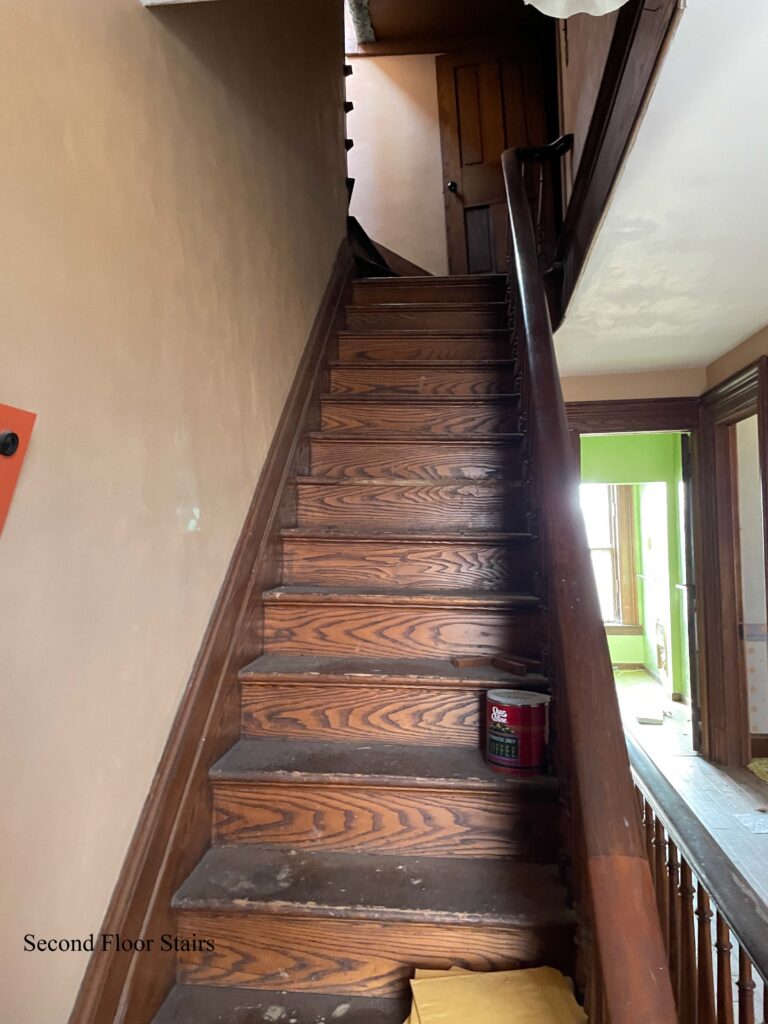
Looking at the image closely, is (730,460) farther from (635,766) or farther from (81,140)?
(81,140)

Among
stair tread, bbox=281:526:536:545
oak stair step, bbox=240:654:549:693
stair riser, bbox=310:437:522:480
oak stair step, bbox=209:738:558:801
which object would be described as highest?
stair riser, bbox=310:437:522:480

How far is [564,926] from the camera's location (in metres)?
1.08

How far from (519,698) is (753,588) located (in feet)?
9.95

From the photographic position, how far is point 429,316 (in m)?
2.82

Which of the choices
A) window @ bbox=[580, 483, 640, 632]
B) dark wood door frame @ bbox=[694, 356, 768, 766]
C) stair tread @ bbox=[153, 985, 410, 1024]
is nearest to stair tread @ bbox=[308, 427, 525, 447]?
stair tread @ bbox=[153, 985, 410, 1024]

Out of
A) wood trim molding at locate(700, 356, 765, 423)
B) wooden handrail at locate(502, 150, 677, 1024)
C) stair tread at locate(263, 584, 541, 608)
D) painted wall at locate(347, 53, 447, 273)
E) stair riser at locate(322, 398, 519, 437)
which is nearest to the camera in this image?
wooden handrail at locate(502, 150, 677, 1024)

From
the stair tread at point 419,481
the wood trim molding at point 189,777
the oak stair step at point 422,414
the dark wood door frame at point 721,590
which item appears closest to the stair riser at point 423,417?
the oak stair step at point 422,414

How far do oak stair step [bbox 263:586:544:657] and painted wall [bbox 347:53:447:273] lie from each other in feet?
12.0

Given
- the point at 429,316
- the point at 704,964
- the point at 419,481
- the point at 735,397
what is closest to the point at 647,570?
the point at 735,397

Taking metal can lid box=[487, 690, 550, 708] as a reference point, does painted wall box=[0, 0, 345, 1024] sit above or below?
above

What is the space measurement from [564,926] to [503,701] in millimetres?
399

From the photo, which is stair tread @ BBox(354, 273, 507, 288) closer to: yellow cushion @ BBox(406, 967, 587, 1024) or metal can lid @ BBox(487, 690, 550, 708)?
metal can lid @ BBox(487, 690, 550, 708)

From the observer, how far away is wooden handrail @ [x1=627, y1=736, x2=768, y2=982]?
0.97m

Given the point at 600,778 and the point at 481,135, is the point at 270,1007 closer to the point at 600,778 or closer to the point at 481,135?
the point at 600,778
